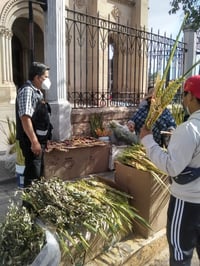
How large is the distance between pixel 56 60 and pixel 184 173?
3534mm

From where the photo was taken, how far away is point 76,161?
14.1 ft

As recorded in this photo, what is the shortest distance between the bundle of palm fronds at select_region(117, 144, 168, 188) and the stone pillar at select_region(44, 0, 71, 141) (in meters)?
2.20

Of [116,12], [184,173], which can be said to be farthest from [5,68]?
[184,173]

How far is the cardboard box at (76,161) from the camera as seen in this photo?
404cm

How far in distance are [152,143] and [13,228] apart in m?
1.10

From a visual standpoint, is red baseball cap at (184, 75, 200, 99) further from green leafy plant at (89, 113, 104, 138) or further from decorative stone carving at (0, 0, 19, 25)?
decorative stone carving at (0, 0, 19, 25)

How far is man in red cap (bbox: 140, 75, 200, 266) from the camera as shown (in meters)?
1.62

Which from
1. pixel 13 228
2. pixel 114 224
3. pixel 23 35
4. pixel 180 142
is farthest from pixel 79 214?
pixel 23 35

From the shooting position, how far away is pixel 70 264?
2.11m

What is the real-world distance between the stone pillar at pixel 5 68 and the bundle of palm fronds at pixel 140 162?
8967 mm

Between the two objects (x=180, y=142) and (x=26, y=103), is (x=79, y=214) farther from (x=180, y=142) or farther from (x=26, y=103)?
(x=26, y=103)

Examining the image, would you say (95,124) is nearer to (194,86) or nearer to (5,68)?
(194,86)

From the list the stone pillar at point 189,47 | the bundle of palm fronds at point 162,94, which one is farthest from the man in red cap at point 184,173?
the stone pillar at point 189,47

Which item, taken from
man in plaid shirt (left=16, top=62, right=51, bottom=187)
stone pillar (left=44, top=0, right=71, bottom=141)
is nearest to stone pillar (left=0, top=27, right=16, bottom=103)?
stone pillar (left=44, top=0, right=71, bottom=141)
